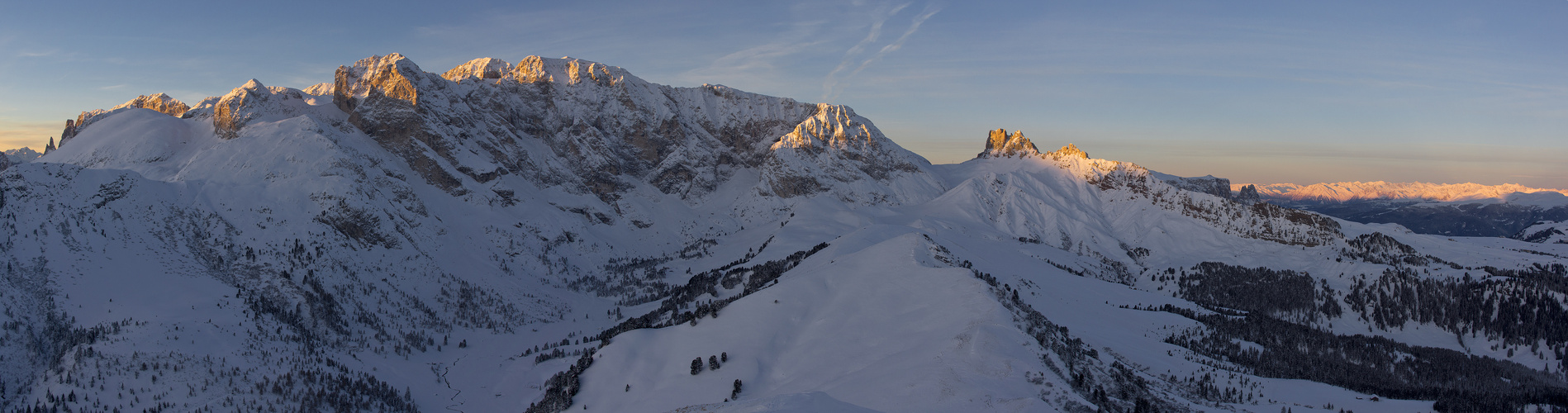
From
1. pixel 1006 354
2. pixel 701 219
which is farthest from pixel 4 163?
pixel 1006 354

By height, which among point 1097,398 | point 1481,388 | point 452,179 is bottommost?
point 1481,388

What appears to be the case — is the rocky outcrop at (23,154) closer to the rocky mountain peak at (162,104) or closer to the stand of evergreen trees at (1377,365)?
the rocky mountain peak at (162,104)

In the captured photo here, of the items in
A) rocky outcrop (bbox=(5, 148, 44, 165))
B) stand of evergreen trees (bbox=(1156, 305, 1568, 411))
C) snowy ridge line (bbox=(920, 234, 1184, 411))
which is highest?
rocky outcrop (bbox=(5, 148, 44, 165))

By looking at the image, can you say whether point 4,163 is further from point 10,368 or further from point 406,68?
point 10,368

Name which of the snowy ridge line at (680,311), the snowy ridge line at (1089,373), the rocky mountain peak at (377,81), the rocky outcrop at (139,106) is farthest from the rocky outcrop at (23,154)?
the snowy ridge line at (1089,373)

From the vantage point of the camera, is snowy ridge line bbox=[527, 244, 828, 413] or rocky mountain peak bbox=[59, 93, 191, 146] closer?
snowy ridge line bbox=[527, 244, 828, 413]

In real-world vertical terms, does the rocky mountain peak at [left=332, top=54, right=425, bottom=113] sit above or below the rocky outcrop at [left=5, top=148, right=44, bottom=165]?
above

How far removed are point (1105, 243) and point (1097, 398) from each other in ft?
495

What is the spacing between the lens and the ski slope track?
5547 cm

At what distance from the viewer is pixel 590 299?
133m

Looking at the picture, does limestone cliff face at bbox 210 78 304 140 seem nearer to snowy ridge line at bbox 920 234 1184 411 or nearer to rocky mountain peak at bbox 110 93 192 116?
rocky mountain peak at bbox 110 93 192 116

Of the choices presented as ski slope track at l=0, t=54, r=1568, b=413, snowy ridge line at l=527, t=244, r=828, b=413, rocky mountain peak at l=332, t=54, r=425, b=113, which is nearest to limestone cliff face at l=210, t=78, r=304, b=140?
ski slope track at l=0, t=54, r=1568, b=413

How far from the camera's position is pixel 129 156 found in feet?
401

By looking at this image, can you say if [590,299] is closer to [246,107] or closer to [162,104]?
[246,107]
